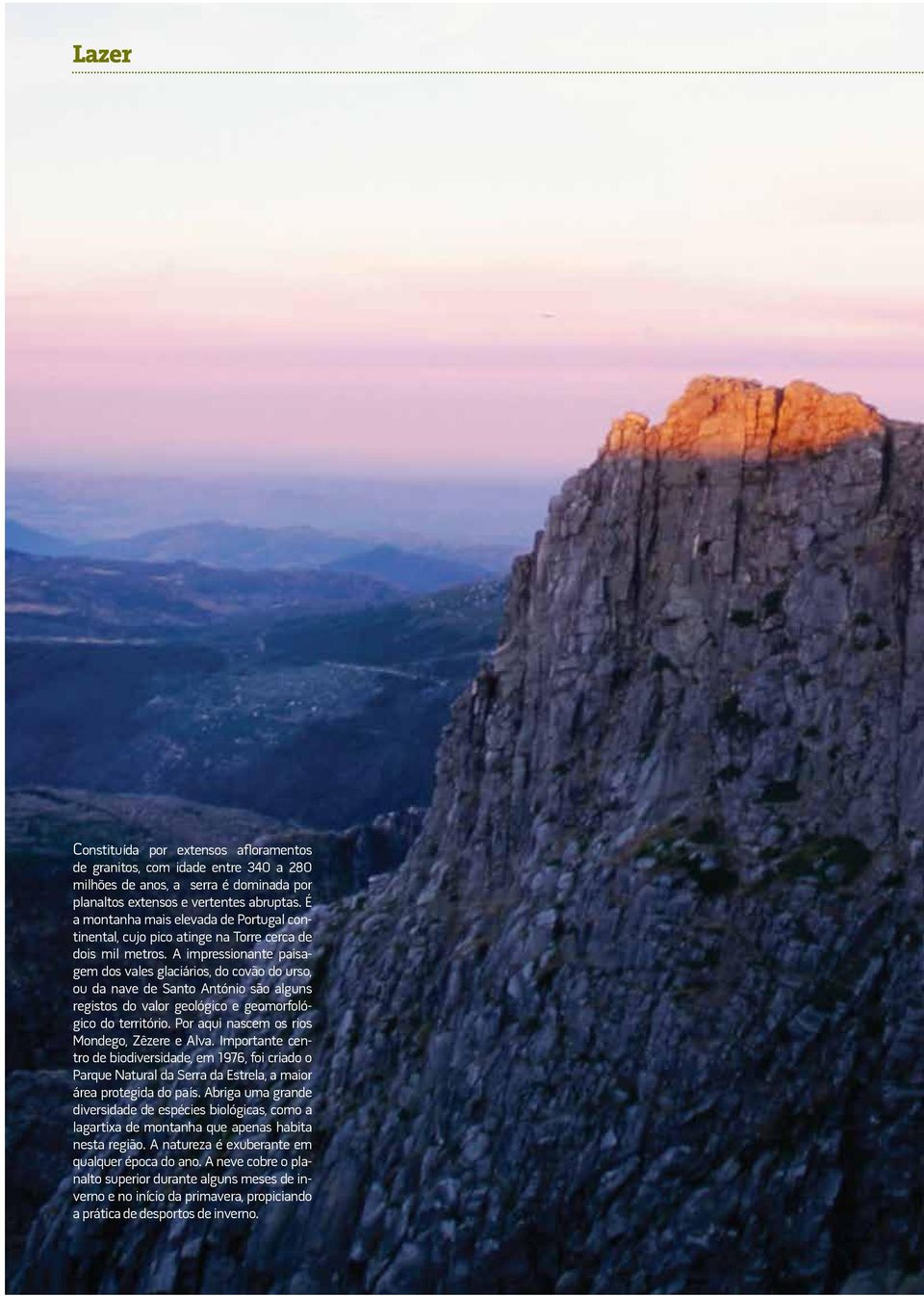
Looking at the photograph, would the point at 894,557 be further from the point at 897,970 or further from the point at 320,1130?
the point at 320,1130

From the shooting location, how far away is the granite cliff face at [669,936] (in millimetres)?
41625

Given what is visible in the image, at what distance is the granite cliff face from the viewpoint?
41.6 meters

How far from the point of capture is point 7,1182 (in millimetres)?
67688

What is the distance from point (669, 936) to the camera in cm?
4441

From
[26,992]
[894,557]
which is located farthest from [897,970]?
[26,992]

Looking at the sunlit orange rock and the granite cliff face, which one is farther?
the sunlit orange rock

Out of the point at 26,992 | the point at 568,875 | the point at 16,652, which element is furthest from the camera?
the point at 16,652

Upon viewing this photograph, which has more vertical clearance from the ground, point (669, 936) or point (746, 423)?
point (746, 423)

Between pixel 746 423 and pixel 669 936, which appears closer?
pixel 669 936

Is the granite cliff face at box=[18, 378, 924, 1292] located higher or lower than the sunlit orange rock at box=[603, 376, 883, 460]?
lower

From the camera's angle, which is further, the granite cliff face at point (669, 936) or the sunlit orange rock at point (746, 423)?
the sunlit orange rock at point (746, 423)

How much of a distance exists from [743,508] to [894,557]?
4084mm

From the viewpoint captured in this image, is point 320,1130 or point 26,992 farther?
point 26,992

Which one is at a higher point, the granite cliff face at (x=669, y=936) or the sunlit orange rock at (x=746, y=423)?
the sunlit orange rock at (x=746, y=423)
